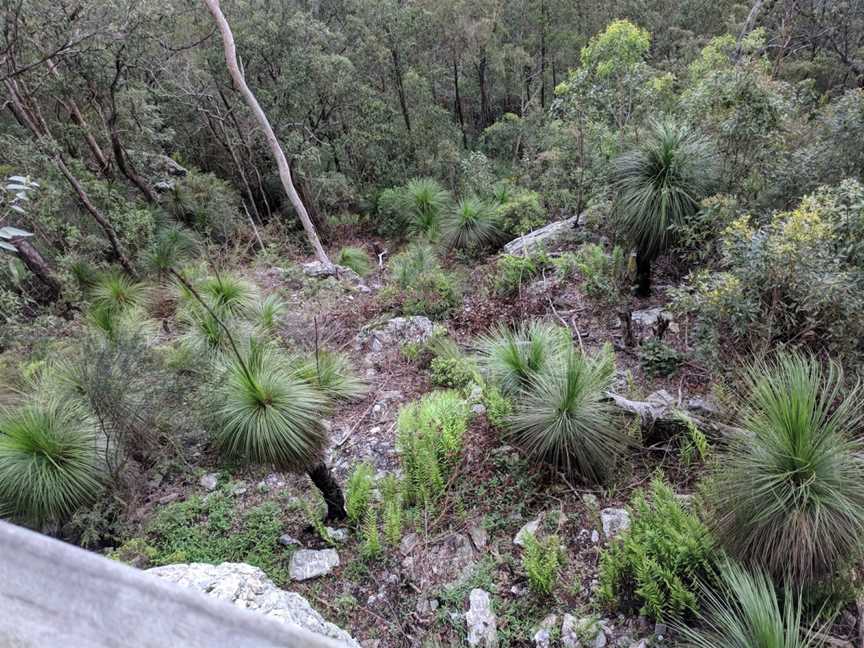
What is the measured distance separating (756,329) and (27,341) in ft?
22.7

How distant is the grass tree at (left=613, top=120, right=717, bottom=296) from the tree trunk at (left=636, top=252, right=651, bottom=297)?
311 mm

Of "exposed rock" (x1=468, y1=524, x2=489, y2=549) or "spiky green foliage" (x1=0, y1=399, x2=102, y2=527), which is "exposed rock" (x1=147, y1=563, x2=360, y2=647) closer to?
"exposed rock" (x1=468, y1=524, x2=489, y2=549)

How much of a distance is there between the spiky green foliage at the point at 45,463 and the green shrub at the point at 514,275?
4.94m

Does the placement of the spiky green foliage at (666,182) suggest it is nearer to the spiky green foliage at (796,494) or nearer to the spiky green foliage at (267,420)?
the spiky green foliage at (796,494)

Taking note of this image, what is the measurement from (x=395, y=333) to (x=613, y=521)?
12.6 ft

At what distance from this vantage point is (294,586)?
333 centimetres

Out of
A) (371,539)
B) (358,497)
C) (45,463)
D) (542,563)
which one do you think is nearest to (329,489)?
(358,497)

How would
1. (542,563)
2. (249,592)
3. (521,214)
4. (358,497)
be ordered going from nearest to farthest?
(249,592)
(542,563)
(358,497)
(521,214)

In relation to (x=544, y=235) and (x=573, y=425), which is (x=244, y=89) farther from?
(x=573, y=425)

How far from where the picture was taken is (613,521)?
3.24 meters

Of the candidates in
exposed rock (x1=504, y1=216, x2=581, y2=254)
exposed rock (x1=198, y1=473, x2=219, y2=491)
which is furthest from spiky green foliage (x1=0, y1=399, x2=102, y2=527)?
exposed rock (x1=504, y1=216, x2=581, y2=254)

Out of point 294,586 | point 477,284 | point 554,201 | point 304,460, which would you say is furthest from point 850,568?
point 554,201

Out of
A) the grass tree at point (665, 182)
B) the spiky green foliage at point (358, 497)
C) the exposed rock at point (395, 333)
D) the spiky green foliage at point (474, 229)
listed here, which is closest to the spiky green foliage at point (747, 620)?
the spiky green foliage at point (358, 497)

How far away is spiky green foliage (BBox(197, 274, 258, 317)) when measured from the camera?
6.17m
